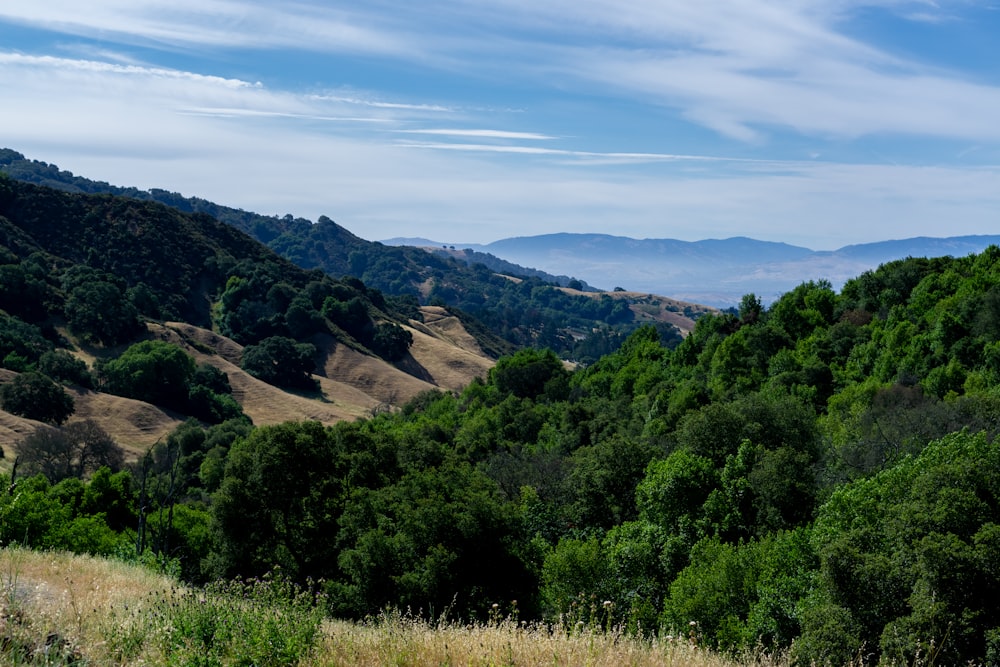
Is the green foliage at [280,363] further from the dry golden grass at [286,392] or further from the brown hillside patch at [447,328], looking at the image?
the brown hillside patch at [447,328]

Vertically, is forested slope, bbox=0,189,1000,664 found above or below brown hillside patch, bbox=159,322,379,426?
above

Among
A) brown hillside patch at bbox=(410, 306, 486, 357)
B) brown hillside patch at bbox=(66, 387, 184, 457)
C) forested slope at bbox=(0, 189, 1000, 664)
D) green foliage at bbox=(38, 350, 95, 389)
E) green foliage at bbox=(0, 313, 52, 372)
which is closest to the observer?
forested slope at bbox=(0, 189, 1000, 664)

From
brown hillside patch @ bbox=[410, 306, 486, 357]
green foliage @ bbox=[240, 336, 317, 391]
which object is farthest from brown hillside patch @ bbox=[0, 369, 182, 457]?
brown hillside patch @ bbox=[410, 306, 486, 357]

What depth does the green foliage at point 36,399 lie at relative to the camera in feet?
219

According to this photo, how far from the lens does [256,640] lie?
727cm

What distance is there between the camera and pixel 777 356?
58.3 m

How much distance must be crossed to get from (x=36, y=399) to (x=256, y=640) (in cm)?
7108

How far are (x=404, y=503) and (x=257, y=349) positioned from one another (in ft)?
287

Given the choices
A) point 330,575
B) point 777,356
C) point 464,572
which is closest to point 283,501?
point 330,575

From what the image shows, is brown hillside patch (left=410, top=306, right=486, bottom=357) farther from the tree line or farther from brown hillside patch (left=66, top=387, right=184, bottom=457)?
the tree line

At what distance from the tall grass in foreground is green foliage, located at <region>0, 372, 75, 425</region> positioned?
67926 millimetres

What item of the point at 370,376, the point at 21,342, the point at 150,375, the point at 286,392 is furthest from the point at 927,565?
the point at 370,376

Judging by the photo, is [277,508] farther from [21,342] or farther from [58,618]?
[21,342]

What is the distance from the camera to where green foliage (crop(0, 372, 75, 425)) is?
66.7 meters
